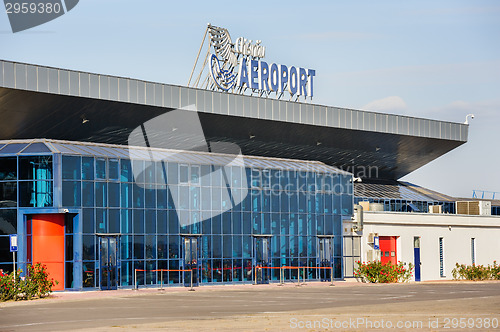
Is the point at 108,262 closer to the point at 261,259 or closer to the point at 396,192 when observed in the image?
the point at 261,259

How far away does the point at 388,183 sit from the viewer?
8188cm

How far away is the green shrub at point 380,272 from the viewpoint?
58188mm

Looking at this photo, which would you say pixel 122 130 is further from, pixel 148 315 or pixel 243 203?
pixel 148 315

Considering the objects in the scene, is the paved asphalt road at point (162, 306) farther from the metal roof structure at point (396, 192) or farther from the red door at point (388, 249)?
the metal roof structure at point (396, 192)

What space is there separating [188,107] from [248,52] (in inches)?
345

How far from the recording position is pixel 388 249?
2515 inches

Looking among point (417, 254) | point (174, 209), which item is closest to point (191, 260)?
point (174, 209)

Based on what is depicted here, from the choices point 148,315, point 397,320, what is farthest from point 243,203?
point 397,320

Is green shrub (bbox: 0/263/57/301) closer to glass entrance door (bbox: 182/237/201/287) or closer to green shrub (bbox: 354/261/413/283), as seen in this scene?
glass entrance door (bbox: 182/237/201/287)

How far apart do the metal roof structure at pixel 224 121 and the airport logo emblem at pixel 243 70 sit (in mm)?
1872

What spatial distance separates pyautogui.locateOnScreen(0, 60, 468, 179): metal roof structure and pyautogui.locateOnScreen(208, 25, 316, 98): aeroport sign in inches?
75.5

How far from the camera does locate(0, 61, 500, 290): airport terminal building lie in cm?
4675

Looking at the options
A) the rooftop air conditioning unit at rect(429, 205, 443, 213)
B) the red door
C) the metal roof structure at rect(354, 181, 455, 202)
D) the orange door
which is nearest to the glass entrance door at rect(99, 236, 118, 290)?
the orange door

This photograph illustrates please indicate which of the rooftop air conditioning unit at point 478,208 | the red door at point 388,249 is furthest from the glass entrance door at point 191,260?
the rooftop air conditioning unit at point 478,208
